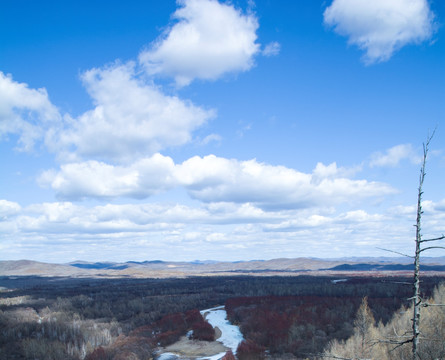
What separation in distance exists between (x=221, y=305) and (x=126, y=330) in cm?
3323

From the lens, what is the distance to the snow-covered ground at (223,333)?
3728 centimetres

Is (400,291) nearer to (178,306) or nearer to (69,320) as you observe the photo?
(178,306)

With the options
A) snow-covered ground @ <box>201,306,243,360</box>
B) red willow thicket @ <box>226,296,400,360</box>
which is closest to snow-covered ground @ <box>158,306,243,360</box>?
snow-covered ground @ <box>201,306,243,360</box>

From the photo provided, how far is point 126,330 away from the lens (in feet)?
174

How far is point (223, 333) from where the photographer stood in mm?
49344

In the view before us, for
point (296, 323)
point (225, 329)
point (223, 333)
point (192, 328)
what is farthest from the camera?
point (225, 329)

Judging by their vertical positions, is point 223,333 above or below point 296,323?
below

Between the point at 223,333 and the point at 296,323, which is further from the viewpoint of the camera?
the point at 223,333

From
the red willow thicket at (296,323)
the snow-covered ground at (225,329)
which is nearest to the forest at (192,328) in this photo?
the red willow thicket at (296,323)

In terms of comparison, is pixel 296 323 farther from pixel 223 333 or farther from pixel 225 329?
pixel 225 329

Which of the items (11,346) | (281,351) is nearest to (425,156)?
(281,351)

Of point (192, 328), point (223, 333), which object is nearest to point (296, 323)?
point (223, 333)

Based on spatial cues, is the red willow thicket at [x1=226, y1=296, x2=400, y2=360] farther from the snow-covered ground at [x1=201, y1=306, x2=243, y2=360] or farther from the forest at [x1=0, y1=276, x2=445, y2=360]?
the snow-covered ground at [x1=201, y1=306, x2=243, y2=360]

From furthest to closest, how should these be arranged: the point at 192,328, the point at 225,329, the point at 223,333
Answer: the point at 225,329
the point at 192,328
the point at 223,333
